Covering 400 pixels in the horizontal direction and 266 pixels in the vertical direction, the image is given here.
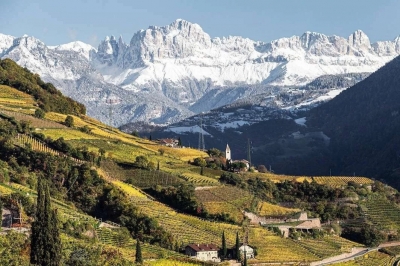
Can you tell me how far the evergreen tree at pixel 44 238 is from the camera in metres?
42.8

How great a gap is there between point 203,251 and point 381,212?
4834 cm

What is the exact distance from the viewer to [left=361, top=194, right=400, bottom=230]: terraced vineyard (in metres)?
106

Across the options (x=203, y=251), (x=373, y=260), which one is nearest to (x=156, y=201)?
(x=203, y=251)

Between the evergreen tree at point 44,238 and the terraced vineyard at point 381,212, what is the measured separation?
234 feet

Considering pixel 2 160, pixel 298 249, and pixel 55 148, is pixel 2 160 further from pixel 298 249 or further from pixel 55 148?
pixel 298 249

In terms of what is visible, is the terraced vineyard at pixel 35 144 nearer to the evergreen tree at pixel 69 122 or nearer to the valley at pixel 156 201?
the valley at pixel 156 201

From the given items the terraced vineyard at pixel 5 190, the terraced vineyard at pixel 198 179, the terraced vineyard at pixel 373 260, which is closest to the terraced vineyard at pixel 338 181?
the terraced vineyard at pixel 198 179

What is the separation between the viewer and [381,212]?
11119 cm

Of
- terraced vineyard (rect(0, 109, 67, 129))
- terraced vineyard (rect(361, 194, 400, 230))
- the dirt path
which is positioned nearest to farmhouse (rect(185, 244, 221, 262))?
the dirt path

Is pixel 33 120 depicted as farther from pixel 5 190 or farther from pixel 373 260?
pixel 373 260

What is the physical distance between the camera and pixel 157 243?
72.6m

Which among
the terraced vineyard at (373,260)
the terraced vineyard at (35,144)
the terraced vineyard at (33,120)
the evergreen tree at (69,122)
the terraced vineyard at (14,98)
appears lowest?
the terraced vineyard at (373,260)

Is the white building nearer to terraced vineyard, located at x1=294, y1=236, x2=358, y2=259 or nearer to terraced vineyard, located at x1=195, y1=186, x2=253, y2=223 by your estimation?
terraced vineyard, located at x1=195, y1=186, x2=253, y2=223

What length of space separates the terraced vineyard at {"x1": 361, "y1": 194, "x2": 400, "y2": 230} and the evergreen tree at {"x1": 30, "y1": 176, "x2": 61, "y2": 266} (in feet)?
234
